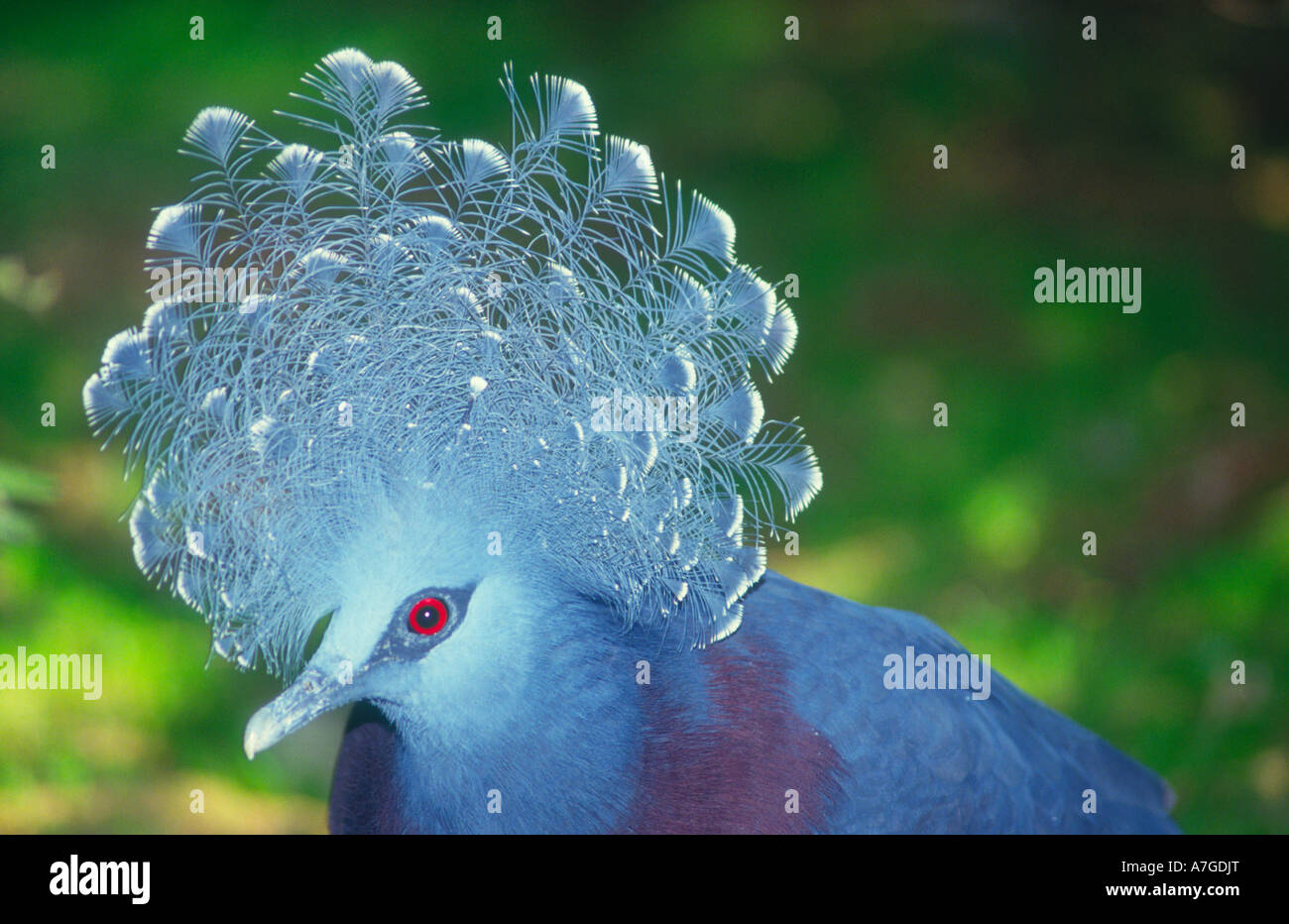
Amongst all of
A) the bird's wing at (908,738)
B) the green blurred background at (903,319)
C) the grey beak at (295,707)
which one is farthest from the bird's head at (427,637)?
the green blurred background at (903,319)

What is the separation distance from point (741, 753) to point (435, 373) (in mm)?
855

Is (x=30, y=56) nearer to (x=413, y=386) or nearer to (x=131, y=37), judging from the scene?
(x=131, y=37)

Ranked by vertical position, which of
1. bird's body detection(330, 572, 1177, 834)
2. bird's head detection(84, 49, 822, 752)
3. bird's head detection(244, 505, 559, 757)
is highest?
bird's head detection(84, 49, 822, 752)

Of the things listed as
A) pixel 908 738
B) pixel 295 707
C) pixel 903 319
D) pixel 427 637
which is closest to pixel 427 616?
pixel 427 637

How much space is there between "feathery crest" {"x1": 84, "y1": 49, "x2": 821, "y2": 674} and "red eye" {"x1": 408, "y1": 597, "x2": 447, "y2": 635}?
0.38 ft

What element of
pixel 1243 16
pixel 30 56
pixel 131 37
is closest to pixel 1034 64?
pixel 1243 16

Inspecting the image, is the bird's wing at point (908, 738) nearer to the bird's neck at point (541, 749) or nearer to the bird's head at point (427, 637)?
the bird's neck at point (541, 749)

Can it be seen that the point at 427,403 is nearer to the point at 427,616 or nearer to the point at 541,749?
the point at 427,616

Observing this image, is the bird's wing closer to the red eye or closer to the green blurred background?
the red eye

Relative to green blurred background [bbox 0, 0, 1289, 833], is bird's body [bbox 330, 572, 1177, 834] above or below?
below

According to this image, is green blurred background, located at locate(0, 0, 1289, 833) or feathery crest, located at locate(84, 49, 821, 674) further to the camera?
green blurred background, located at locate(0, 0, 1289, 833)

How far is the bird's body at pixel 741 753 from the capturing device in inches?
74.8

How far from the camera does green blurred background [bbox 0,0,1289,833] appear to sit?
3.38 meters

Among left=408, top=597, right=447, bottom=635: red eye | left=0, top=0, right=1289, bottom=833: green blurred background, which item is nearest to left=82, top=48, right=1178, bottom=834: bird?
left=408, top=597, right=447, bottom=635: red eye
